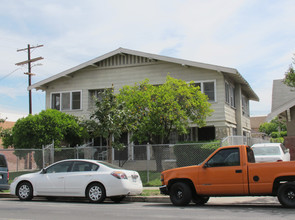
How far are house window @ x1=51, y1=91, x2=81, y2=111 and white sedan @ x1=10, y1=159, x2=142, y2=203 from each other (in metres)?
12.3

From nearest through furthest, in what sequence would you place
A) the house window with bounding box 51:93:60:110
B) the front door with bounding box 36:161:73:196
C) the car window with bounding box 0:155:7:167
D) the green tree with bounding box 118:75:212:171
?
the front door with bounding box 36:161:73:196
the car window with bounding box 0:155:7:167
the green tree with bounding box 118:75:212:171
the house window with bounding box 51:93:60:110

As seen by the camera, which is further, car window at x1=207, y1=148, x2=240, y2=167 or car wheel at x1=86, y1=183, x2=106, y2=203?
car wheel at x1=86, y1=183, x2=106, y2=203

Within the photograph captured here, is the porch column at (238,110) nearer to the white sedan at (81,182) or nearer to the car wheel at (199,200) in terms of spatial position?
the white sedan at (81,182)

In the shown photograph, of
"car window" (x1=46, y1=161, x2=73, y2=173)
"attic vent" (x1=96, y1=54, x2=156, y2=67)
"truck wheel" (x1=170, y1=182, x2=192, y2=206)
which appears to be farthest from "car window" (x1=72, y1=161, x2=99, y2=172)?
"attic vent" (x1=96, y1=54, x2=156, y2=67)

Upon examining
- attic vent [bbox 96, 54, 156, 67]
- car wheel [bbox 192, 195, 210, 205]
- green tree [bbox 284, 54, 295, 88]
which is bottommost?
car wheel [bbox 192, 195, 210, 205]

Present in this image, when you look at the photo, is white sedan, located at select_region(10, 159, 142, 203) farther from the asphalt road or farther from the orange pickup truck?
the orange pickup truck

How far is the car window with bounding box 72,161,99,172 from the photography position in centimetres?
1177

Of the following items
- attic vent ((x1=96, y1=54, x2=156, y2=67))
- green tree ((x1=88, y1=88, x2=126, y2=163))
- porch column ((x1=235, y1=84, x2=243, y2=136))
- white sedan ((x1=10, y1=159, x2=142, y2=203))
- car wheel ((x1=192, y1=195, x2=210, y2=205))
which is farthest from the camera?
porch column ((x1=235, y1=84, x2=243, y2=136))

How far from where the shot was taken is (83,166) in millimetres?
11945

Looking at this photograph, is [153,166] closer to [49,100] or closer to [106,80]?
[106,80]

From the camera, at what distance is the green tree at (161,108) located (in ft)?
57.2

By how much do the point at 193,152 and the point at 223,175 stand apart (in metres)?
6.34

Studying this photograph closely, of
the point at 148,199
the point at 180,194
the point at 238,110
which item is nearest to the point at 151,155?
the point at 148,199

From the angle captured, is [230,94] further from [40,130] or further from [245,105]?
[40,130]
